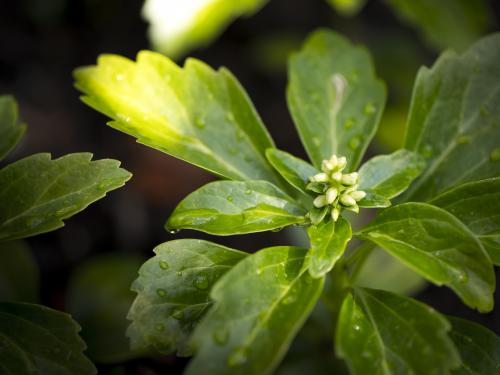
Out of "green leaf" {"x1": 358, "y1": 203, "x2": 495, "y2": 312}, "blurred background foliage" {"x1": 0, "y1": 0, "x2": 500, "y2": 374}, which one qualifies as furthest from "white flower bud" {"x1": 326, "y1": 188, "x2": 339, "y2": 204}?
"blurred background foliage" {"x1": 0, "y1": 0, "x2": 500, "y2": 374}

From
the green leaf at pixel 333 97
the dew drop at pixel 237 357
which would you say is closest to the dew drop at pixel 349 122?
the green leaf at pixel 333 97

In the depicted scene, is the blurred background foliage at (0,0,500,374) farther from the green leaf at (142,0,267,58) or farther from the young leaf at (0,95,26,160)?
the young leaf at (0,95,26,160)

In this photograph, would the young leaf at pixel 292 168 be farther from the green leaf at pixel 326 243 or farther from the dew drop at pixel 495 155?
the dew drop at pixel 495 155

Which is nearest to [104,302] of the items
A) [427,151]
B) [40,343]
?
[40,343]

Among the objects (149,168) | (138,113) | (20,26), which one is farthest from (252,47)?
(138,113)

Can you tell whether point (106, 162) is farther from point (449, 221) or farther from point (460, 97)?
point (460, 97)

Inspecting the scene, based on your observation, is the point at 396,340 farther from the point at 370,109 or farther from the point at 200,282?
the point at 370,109
